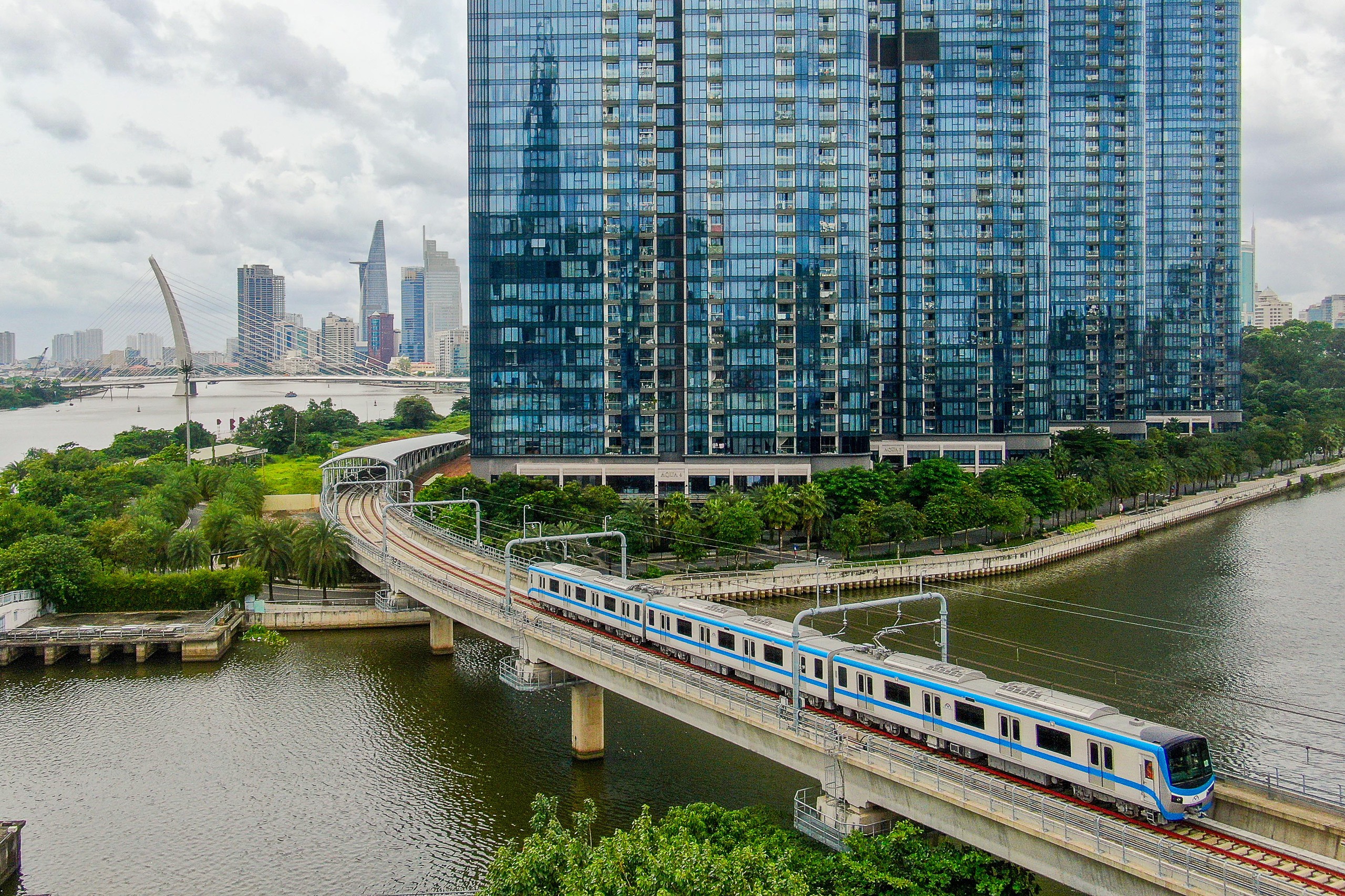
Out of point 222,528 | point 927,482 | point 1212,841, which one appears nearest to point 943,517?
point 927,482

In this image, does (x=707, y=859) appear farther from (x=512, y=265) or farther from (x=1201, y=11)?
(x=1201, y=11)

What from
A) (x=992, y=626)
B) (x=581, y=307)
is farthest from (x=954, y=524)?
(x=581, y=307)

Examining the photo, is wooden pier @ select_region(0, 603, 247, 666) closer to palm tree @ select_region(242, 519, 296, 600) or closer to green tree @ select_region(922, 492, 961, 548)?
palm tree @ select_region(242, 519, 296, 600)

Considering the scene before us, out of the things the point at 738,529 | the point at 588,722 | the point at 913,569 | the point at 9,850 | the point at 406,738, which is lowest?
the point at 406,738

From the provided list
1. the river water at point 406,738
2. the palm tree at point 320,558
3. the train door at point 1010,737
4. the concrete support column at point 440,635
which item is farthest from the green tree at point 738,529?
the train door at point 1010,737

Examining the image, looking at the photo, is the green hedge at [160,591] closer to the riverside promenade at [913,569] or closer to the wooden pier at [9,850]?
the riverside promenade at [913,569]

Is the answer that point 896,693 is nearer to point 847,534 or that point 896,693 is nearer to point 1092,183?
point 847,534
